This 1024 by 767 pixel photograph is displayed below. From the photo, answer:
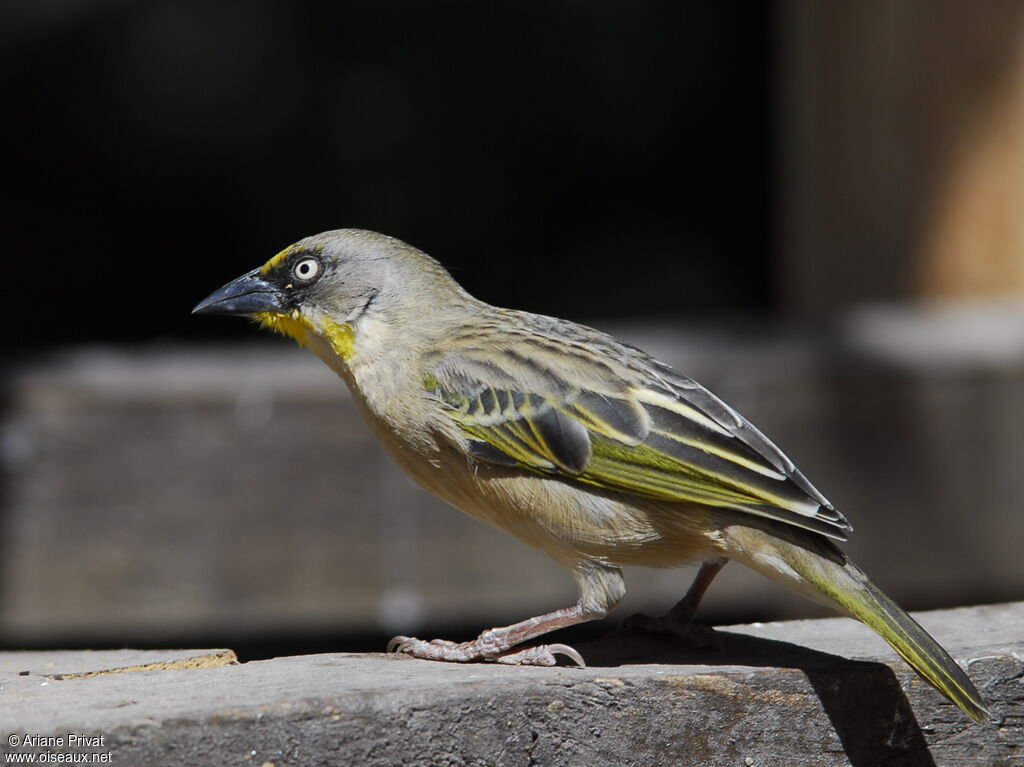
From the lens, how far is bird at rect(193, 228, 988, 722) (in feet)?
11.0

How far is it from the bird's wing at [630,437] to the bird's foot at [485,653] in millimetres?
409

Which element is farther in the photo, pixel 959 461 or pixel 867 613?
pixel 959 461

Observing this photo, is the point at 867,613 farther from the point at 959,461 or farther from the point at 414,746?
the point at 959,461

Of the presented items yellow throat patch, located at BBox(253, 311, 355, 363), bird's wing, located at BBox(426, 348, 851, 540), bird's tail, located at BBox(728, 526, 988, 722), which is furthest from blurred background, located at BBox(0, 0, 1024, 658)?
bird's tail, located at BBox(728, 526, 988, 722)

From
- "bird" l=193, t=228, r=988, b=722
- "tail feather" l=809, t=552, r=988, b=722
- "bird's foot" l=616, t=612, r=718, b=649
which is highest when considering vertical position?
"bird" l=193, t=228, r=988, b=722

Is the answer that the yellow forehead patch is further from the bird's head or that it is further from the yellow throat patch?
the yellow throat patch

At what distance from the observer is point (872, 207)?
549 centimetres

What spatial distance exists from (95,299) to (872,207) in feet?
17.5

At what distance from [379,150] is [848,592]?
637 centimetres

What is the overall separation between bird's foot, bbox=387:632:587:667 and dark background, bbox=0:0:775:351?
18.0 feet

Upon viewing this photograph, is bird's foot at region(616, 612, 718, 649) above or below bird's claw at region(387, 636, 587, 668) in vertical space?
above

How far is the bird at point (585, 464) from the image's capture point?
336cm

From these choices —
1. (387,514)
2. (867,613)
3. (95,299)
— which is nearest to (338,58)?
(95,299)

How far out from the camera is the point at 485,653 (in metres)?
3.42
